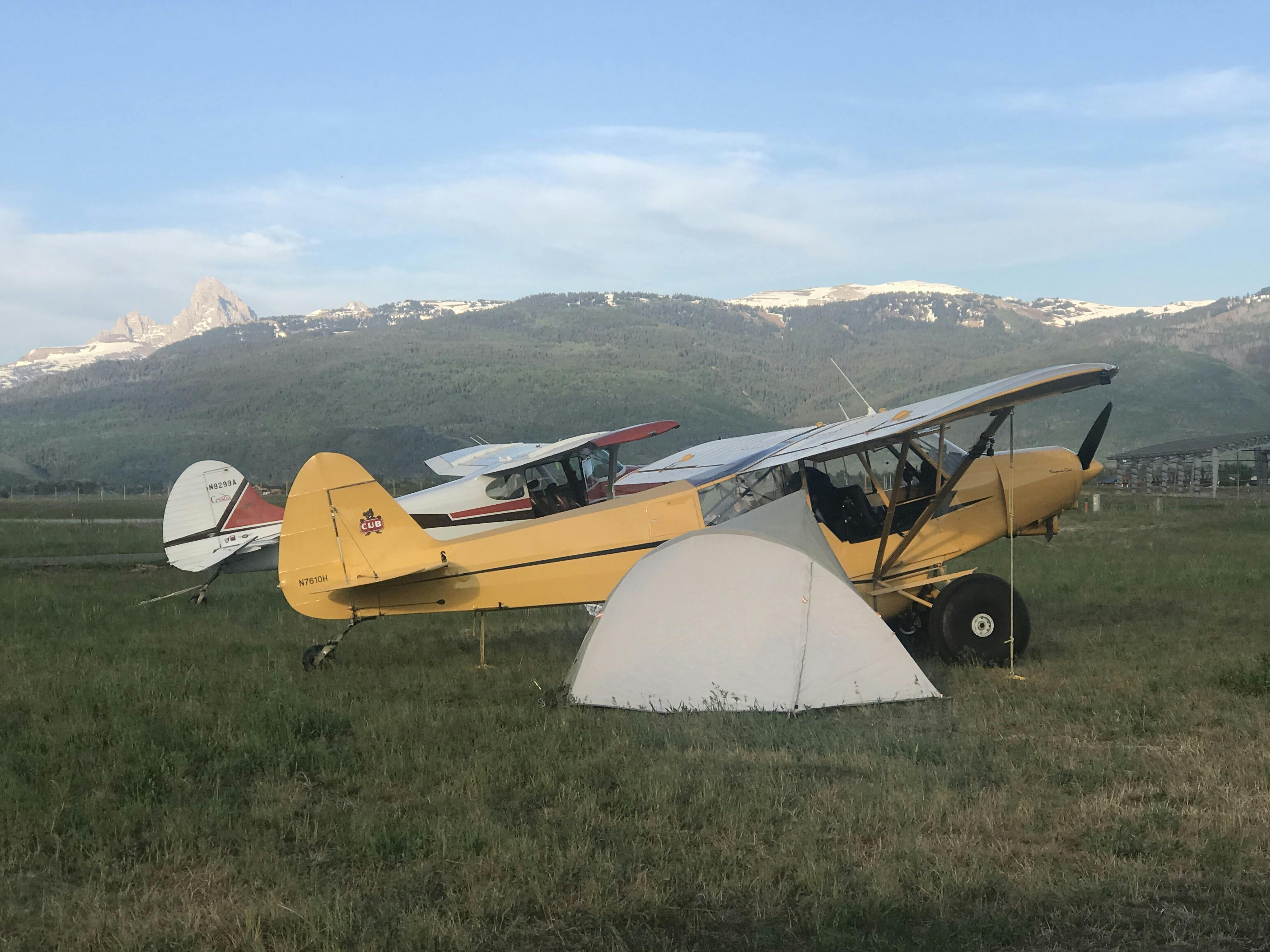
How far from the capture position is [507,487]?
14.2 meters

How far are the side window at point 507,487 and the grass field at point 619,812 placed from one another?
4216mm

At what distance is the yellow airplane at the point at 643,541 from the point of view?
31.9 feet

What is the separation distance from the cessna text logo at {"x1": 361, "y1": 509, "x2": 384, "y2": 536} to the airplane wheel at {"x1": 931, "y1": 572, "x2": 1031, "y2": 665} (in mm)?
5408

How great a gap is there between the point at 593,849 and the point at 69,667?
731 cm

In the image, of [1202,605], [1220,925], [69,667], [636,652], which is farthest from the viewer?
[1202,605]

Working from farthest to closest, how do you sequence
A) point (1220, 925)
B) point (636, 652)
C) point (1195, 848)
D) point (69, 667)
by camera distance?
point (69, 667) < point (636, 652) < point (1195, 848) < point (1220, 925)

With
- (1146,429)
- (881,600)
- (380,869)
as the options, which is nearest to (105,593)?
(881,600)

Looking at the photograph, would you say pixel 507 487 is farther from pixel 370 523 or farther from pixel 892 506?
pixel 892 506

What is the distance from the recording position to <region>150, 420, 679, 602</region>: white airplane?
1412 centimetres

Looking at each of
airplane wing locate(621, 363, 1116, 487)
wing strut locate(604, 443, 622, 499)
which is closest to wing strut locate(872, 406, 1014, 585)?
airplane wing locate(621, 363, 1116, 487)

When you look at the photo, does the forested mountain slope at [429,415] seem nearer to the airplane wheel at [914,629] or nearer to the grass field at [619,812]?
the airplane wheel at [914,629]

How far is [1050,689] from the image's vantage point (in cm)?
855

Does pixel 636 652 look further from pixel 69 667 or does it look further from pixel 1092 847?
pixel 69 667

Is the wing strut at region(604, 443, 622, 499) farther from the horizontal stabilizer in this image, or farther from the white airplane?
A: the horizontal stabilizer
